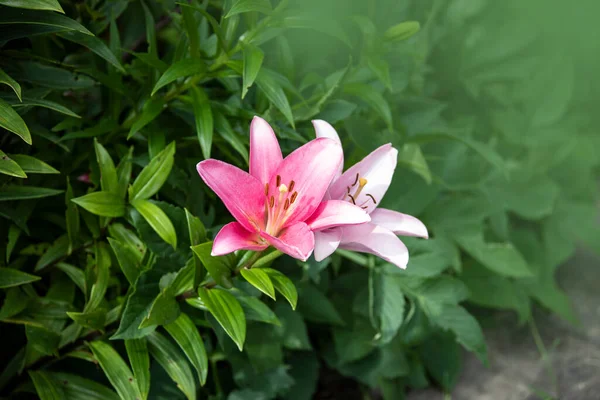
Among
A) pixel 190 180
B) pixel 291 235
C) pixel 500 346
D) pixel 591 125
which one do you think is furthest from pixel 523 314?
pixel 291 235

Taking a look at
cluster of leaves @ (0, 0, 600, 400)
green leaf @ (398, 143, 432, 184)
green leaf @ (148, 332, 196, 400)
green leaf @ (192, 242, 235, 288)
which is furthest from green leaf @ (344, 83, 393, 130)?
green leaf @ (148, 332, 196, 400)

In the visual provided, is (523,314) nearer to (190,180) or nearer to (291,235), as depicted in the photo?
(190,180)

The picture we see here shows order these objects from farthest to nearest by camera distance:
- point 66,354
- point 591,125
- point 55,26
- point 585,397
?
point 591,125
point 585,397
point 66,354
point 55,26

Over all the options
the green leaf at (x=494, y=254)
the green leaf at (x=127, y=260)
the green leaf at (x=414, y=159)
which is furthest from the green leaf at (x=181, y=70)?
the green leaf at (x=494, y=254)

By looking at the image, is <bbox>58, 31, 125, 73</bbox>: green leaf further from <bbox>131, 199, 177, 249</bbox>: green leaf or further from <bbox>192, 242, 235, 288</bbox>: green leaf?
<bbox>192, 242, 235, 288</bbox>: green leaf

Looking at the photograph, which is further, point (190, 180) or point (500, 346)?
point (500, 346)
